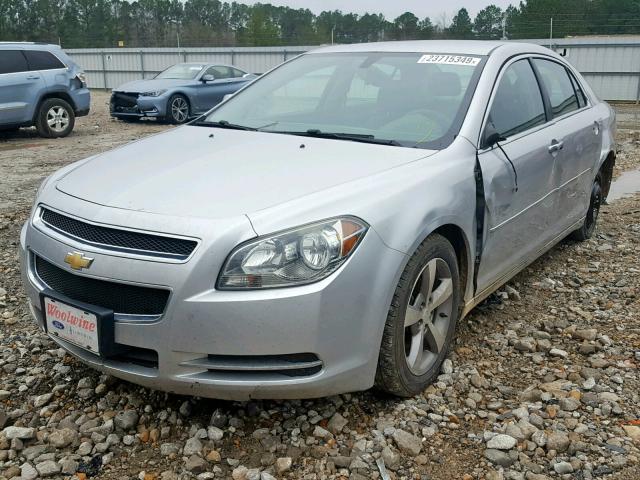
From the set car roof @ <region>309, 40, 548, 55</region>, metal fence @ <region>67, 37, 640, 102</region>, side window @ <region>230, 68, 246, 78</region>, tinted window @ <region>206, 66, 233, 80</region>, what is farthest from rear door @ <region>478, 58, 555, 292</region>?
metal fence @ <region>67, 37, 640, 102</region>

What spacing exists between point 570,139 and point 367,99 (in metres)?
1.53

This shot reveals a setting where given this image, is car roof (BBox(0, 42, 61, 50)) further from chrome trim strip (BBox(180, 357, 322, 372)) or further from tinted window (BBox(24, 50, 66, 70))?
chrome trim strip (BBox(180, 357, 322, 372))

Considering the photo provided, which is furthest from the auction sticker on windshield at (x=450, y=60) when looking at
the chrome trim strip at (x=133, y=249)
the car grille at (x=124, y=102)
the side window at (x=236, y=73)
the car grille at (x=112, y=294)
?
the side window at (x=236, y=73)

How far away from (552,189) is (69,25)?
58.3m

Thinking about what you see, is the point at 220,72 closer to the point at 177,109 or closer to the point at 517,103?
the point at 177,109

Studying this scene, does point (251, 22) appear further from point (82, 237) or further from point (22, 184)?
point (82, 237)

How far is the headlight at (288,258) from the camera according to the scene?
92.2 inches

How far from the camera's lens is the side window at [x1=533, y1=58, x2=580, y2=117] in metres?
4.30

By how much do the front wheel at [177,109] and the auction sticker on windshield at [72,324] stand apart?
12300 mm

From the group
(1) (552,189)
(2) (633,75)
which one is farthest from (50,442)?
(2) (633,75)

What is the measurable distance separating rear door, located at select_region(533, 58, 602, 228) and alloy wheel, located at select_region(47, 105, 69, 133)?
1004cm

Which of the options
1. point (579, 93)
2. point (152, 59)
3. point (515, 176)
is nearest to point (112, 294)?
point (515, 176)

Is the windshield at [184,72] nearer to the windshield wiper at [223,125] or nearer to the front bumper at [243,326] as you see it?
the windshield wiper at [223,125]

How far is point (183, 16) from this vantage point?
6047 cm
